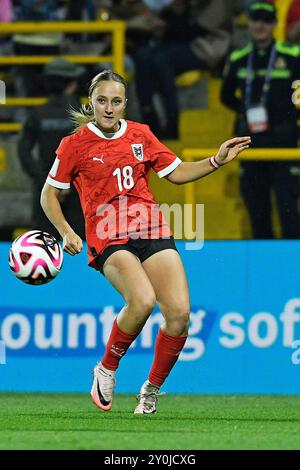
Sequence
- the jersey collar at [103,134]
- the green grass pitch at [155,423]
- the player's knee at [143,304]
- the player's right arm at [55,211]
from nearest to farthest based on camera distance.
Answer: the green grass pitch at [155,423], the player's knee at [143,304], the player's right arm at [55,211], the jersey collar at [103,134]

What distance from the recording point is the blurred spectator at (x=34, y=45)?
13695 millimetres

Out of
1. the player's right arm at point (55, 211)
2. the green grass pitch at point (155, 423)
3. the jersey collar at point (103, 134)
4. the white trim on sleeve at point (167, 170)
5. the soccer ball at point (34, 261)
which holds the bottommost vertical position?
the green grass pitch at point (155, 423)

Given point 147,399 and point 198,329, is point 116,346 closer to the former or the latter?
point 147,399

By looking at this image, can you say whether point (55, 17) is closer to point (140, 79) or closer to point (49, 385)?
point (140, 79)

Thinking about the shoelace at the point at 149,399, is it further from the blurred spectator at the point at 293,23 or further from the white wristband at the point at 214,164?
the blurred spectator at the point at 293,23

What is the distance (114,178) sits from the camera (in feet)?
27.7

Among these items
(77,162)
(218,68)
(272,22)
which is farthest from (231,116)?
A: (77,162)

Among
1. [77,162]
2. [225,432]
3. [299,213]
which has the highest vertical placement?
[299,213]

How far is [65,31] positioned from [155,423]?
630 centimetres

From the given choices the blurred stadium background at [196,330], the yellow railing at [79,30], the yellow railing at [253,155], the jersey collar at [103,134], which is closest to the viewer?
the jersey collar at [103,134]

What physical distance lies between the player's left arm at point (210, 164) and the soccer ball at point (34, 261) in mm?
925

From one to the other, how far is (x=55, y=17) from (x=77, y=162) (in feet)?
18.7

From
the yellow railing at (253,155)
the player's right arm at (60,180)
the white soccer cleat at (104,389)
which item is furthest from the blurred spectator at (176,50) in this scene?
the white soccer cleat at (104,389)

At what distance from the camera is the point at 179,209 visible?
11.7 m
